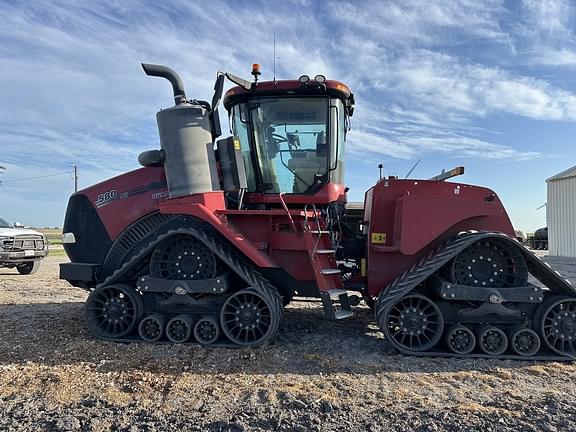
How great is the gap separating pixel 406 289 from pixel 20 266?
12.8 m

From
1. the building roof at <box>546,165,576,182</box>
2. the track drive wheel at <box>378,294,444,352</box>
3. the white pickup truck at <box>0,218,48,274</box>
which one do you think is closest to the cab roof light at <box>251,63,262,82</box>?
the track drive wheel at <box>378,294,444,352</box>

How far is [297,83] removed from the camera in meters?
5.63

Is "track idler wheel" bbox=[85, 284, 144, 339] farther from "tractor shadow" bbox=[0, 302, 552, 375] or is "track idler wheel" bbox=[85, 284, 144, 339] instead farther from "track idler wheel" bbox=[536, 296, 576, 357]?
"track idler wheel" bbox=[536, 296, 576, 357]

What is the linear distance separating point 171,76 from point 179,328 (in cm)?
299

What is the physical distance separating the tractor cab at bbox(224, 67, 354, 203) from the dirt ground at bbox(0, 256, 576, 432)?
1907mm

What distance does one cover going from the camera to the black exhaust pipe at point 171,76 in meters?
5.41

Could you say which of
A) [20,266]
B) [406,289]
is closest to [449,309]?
[406,289]

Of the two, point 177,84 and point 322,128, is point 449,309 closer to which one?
point 322,128

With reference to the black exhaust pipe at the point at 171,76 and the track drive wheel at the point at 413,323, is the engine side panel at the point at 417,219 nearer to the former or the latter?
the track drive wheel at the point at 413,323

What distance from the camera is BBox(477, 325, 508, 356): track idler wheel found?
4.64 m

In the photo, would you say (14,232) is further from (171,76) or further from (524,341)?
(524,341)

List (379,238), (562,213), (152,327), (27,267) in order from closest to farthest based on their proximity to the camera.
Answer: (152,327) → (379,238) → (27,267) → (562,213)

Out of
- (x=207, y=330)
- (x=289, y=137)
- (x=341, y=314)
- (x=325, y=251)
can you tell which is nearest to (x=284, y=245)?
(x=325, y=251)

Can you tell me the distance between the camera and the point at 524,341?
4660 millimetres
